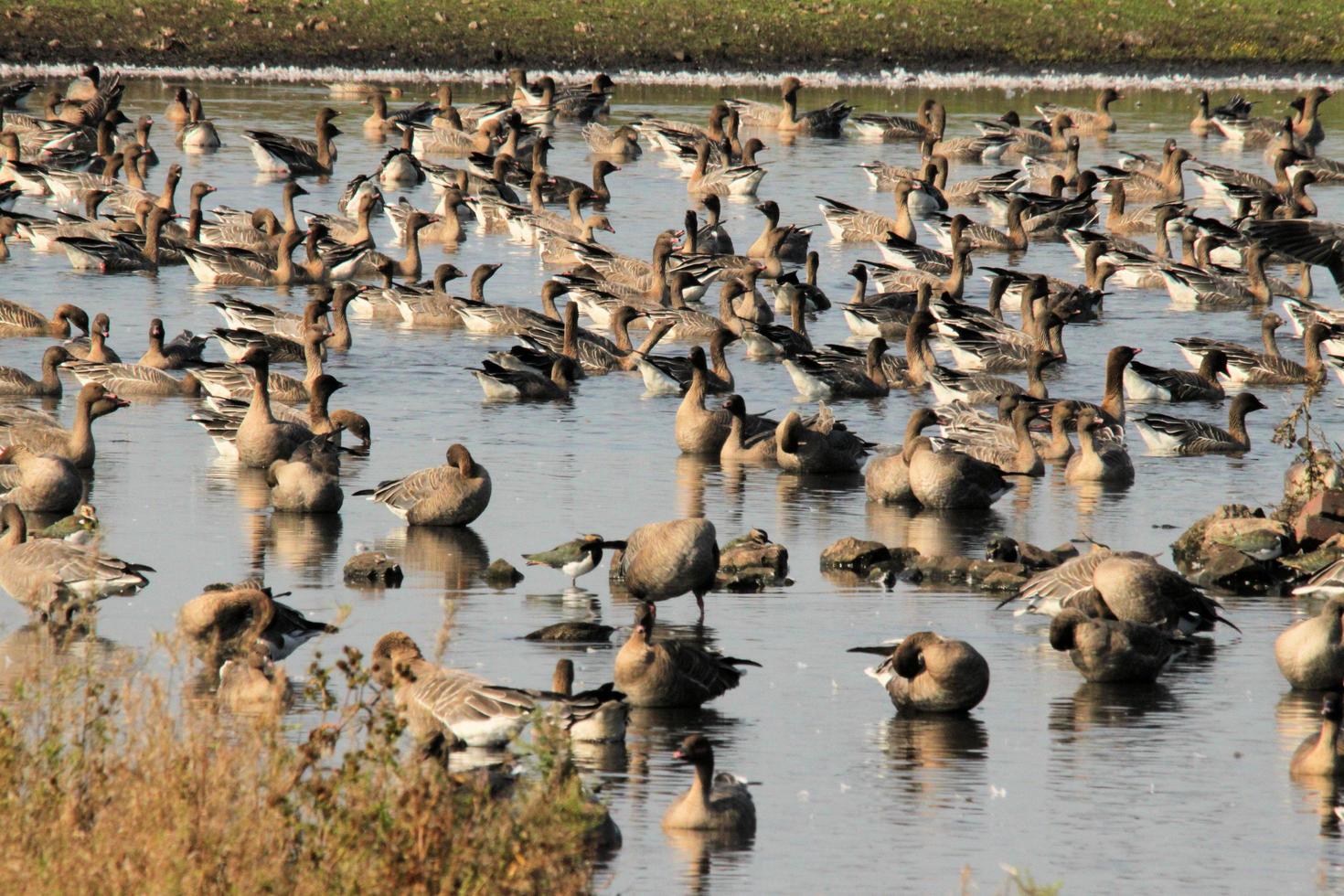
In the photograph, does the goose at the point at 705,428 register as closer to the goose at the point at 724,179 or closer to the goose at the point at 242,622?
the goose at the point at 242,622

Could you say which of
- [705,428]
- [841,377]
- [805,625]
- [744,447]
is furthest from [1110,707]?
[841,377]

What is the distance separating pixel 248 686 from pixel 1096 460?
31.9 feet

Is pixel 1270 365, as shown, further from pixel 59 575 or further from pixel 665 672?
pixel 59 575

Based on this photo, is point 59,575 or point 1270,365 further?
point 1270,365

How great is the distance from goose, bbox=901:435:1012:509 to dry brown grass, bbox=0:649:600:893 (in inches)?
380

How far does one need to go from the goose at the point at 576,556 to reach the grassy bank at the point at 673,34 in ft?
139

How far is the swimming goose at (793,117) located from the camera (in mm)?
46344

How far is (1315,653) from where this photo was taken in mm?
11844

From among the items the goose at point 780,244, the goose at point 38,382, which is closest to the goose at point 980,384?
the goose at point 780,244

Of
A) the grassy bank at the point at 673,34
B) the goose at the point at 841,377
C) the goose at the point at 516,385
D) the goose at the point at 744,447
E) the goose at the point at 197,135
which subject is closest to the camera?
the goose at the point at 744,447

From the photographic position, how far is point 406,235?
→ 2914cm

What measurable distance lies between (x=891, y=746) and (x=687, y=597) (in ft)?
12.0

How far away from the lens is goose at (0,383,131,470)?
17.3m

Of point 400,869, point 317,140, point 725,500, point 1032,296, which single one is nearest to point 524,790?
point 400,869
